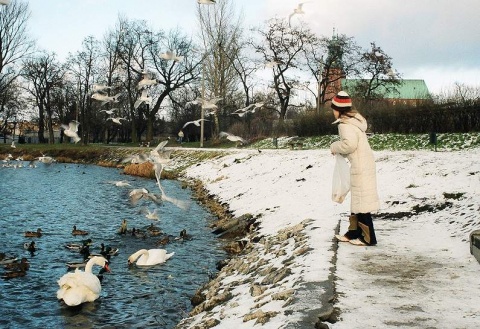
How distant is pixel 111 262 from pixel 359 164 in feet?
18.4

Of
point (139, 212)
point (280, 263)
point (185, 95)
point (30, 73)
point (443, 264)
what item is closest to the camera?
point (443, 264)

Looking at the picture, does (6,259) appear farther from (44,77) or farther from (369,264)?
(44,77)

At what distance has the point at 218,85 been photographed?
45844 mm

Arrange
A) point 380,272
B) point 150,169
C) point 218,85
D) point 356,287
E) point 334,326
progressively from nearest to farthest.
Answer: point 334,326
point 356,287
point 380,272
point 150,169
point 218,85

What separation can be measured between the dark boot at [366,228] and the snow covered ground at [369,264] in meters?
0.16

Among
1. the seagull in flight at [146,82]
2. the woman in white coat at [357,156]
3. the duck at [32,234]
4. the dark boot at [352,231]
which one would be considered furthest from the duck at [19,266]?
the woman in white coat at [357,156]

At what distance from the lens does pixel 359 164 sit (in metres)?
7.18

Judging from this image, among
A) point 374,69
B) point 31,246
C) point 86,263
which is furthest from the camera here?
point 374,69

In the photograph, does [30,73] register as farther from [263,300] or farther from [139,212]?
[263,300]

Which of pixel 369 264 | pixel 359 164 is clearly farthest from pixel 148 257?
pixel 369 264

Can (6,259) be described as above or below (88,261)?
below

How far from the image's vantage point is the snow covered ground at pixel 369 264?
15.4ft

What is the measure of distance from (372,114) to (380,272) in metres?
28.2

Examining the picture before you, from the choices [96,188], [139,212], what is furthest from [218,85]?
[139,212]
